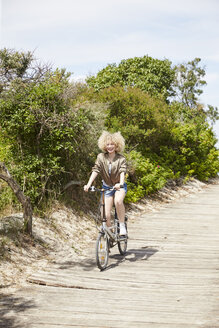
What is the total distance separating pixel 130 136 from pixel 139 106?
1133mm

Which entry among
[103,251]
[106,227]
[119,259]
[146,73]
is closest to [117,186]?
[106,227]

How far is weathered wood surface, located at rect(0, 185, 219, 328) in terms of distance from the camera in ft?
15.8

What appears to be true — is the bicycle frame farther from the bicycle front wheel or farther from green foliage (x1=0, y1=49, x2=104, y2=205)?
green foliage (x1=0, y1=49, x2=104, y2=205)

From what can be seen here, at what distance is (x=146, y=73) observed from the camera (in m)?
25.3

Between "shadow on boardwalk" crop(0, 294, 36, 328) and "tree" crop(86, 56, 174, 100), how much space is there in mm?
17020

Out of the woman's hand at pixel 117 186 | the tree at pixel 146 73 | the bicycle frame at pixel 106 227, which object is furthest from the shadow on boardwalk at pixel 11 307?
the tree at pixel 146 73

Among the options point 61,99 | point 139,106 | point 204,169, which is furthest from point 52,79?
point 204,169

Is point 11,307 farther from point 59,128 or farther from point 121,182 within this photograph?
point 59,128

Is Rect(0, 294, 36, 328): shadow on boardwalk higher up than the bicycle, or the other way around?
the bicycle

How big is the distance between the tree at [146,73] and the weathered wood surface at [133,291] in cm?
1476

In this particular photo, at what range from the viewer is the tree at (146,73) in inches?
918

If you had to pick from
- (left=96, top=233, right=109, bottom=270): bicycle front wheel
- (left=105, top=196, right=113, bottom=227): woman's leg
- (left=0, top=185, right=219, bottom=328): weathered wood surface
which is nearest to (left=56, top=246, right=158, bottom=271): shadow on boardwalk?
(left=0, top=185, right=219, bottom=328): weathered wood surface

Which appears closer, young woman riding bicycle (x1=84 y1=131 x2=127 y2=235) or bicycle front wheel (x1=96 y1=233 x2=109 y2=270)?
bicycle front wheel (x1=96 y1=233 x2=109 y2=270)

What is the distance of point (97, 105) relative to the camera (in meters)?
12.2
